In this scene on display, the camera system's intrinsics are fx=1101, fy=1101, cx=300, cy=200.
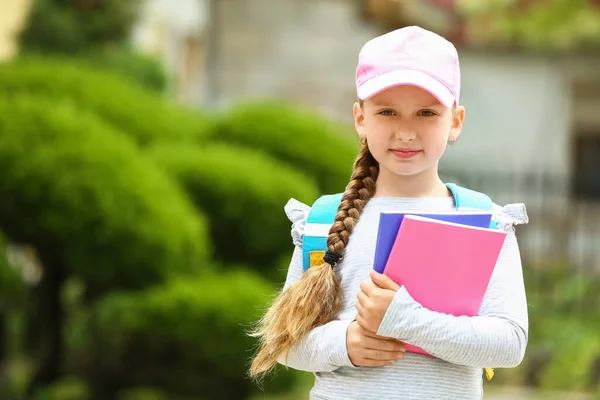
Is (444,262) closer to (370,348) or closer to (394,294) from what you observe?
(394,294)

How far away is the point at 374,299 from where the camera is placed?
195cm

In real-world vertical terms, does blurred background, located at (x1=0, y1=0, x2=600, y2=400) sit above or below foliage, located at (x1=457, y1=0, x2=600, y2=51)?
below

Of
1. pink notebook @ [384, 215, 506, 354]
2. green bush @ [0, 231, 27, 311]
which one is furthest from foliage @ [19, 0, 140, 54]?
pink notebook @ [384, 215, 506, 354]

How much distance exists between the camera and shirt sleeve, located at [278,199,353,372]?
2039 millimetres

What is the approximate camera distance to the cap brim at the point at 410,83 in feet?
6.56

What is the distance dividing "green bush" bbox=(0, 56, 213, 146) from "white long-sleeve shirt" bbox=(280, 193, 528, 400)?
4.46 m

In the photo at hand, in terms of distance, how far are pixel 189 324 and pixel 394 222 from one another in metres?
3.97

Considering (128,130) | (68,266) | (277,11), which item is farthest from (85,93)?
(277,11)

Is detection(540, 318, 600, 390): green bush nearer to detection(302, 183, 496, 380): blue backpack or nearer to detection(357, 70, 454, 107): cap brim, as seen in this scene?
detection(302, 183, 496, 380): blue backpack

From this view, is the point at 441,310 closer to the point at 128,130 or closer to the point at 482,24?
the point at 128,130

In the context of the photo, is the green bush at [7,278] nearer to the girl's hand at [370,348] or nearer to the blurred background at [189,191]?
the blurred background at [189,191]

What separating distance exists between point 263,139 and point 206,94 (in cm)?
569

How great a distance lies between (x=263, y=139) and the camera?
7.48m

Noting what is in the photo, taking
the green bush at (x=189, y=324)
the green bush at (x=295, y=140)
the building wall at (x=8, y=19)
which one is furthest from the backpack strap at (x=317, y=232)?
the building wall at (x=8, y=19)
